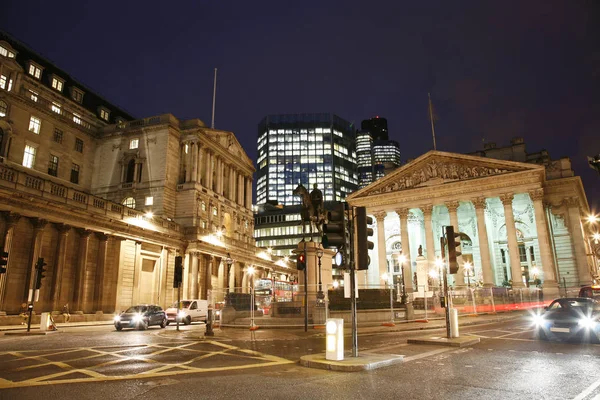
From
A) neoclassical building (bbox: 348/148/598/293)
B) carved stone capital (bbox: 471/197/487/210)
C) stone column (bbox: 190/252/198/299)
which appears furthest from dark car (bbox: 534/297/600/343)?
stone column (bbox: 190/252/198/299)

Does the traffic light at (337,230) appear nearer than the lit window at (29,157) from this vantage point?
Yes

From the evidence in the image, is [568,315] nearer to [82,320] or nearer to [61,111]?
[82,320]

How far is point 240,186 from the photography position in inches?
2753

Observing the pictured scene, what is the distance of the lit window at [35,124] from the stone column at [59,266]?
20.6 metres

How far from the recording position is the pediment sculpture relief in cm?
5162

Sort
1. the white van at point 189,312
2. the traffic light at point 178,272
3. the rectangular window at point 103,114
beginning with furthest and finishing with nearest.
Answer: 1. the rectangular window at point 103,114
2. the white van at point 189,312
3. the traffic light at point 178,272

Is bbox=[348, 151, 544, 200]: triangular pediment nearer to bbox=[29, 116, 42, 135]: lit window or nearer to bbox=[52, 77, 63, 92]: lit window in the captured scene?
bbox=[29, 116, 42, 135]: lit window

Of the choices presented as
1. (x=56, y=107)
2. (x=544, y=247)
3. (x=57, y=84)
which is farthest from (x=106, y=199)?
(x=544, y=247)

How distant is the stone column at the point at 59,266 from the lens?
31.4m

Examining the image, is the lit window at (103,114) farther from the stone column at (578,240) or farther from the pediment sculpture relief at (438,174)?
the stone column at (578,240)

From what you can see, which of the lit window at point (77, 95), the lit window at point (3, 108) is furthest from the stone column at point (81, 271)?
the lit window at point (77, 95)

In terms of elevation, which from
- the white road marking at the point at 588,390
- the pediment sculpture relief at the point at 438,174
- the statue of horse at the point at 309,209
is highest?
the pediment sculpture relief at the point at 438,174

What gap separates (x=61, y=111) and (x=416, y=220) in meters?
51.2

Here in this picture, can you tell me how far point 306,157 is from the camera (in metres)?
170
